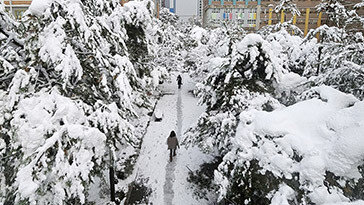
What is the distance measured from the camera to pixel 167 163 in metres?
9.91

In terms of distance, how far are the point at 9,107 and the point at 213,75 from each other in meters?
6.01

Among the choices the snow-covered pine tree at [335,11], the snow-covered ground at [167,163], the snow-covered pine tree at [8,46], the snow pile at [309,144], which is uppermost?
the snow-covered pine tree at [335,11]

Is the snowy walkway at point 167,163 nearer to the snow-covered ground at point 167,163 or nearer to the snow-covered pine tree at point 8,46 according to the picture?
the snow-covered ground at point 167,163

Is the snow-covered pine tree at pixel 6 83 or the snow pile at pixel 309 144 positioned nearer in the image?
the snow pile at pixel 309 144

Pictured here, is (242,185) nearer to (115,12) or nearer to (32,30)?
(32,30)

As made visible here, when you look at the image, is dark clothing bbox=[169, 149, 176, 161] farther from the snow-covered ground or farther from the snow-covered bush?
the snow-covered bush

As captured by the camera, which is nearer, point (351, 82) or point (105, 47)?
point (105, 47)

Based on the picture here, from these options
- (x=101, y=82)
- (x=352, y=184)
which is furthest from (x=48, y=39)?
(x=352, y=184)

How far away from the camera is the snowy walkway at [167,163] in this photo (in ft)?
26.1

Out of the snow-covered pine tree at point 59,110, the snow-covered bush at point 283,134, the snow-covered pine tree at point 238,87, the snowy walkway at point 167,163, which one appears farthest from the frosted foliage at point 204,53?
the snow-covered pine tree at point 59,110

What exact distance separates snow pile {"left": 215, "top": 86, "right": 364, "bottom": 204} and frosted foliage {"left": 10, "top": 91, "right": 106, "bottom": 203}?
3.12 metres

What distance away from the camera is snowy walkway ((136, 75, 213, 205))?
7953 mm

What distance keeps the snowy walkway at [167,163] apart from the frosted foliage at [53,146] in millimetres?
4624

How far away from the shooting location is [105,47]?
5500 mm
